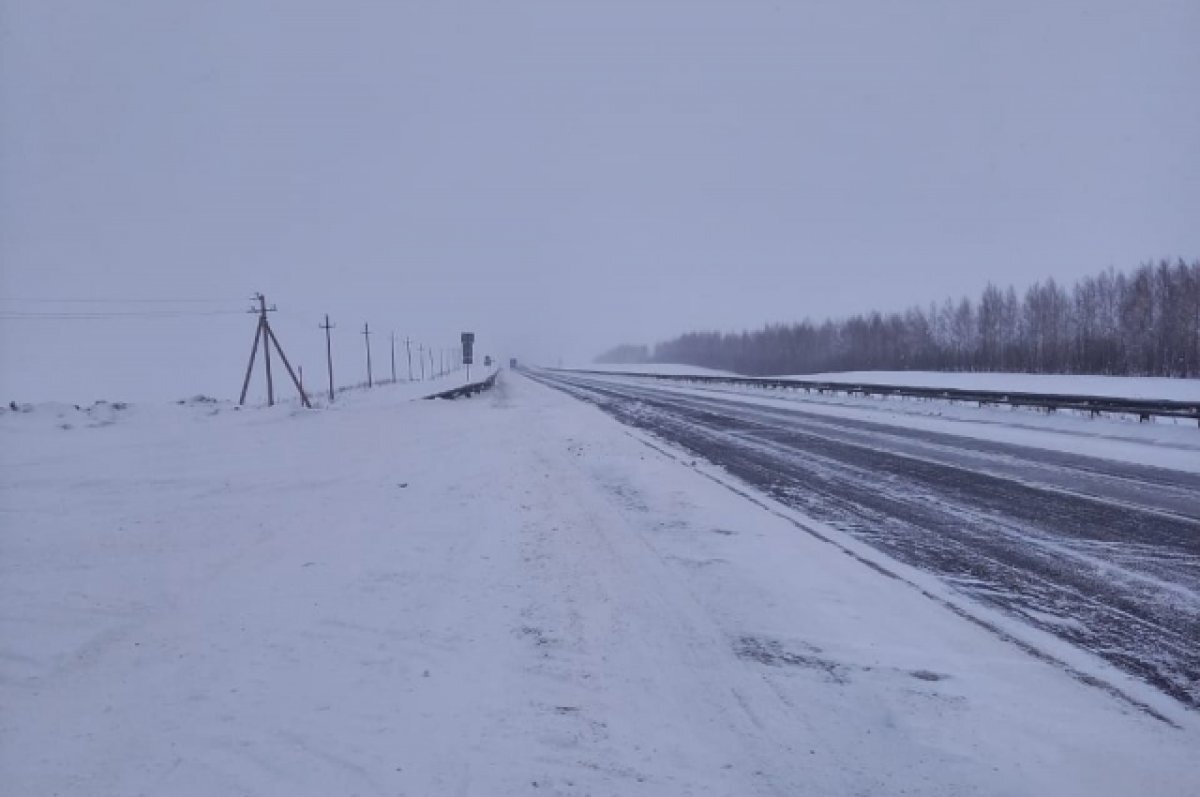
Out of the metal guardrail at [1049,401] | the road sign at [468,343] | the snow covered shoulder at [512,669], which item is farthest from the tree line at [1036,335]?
the snow covered shoulder at [512,669]

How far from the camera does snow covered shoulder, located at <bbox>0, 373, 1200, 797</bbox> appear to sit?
343 cm

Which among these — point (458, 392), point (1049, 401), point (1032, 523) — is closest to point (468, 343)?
point (458, 392)

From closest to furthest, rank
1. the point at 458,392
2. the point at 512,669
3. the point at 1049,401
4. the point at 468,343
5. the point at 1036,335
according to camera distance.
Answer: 1. the point at 512,669
2. the point at 1049,401
3. the point at 458,392
4. the point at 468,343
5. the point at 1036,335

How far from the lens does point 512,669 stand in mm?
4566

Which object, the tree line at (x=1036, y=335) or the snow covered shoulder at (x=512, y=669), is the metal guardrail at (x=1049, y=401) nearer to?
the snow covered shoulder at (x=512, y=669)

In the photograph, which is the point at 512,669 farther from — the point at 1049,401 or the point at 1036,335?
the point at 1036,335

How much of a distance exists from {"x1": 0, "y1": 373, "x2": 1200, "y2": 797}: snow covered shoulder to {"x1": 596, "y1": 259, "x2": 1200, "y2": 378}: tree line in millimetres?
69132

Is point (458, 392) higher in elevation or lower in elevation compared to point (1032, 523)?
higher

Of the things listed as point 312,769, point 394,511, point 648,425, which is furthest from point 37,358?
point 312,769

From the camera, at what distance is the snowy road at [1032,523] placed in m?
5.13

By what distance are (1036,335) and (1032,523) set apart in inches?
3473

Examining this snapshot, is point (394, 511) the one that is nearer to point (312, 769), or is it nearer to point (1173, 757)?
point (312, 769)

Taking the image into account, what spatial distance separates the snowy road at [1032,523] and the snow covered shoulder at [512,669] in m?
0.73

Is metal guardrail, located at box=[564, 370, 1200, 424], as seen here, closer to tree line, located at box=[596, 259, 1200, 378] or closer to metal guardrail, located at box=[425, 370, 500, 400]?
metal guardrail, located at box=[425, 370, 500, 400]
